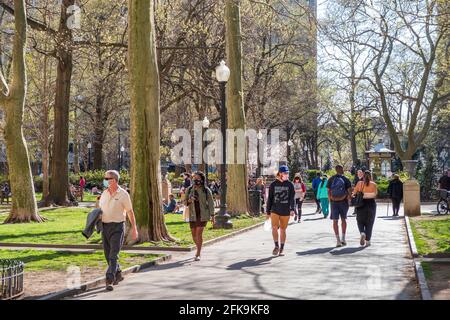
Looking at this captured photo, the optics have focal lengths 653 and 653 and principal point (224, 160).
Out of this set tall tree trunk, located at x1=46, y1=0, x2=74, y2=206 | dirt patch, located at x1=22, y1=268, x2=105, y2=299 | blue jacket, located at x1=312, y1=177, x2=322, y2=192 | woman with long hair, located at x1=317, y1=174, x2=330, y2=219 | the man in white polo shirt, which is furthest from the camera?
tall tree trunk, located at x1=46, y1=0, x2=74, y2=206

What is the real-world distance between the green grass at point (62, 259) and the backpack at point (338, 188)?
4410 mm

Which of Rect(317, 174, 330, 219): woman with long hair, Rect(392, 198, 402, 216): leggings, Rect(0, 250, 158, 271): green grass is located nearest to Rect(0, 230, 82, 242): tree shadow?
Rect(0, 250, 158, 271): green grass

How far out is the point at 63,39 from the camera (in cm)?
2569

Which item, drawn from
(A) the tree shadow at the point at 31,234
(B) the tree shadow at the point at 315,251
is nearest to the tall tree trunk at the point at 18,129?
(A) the tree shadow at the point at 31,234

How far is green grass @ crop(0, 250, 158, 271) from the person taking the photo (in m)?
11.6

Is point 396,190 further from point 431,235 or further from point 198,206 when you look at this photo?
point 198,206

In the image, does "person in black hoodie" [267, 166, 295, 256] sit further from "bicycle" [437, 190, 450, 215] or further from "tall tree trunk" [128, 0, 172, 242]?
"bicycle" [437, 190, 450, 215]

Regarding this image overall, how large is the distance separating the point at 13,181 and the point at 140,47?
9.21 metres

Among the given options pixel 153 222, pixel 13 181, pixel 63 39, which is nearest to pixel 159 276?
pixel 153 222

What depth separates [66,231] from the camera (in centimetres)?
1869

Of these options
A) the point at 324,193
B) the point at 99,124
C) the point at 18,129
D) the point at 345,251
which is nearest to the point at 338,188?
the point at 345,251

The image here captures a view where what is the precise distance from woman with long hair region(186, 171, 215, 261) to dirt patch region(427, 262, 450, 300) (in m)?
4.27

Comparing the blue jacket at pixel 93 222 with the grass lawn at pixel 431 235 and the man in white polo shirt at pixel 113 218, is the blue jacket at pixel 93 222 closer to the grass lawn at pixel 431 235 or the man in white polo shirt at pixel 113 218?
the man in white polo shirt at pixel 113 218
